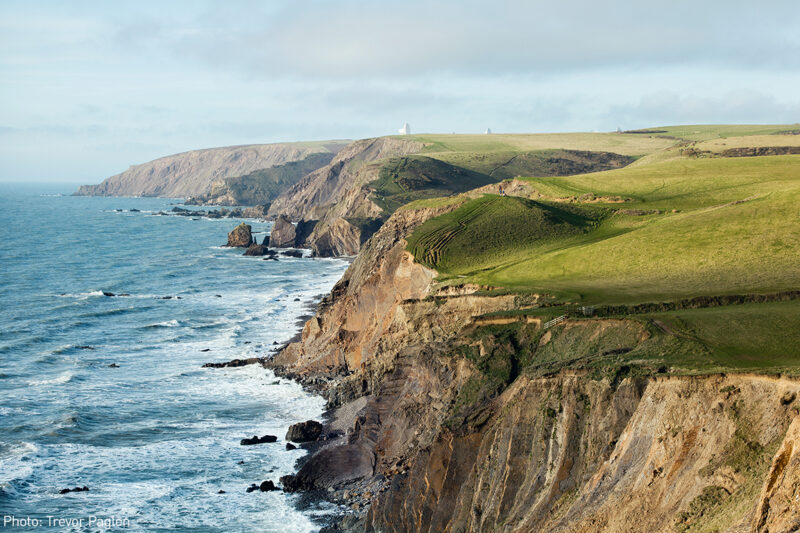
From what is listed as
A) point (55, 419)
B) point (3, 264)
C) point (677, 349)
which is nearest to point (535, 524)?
point (677, 349)

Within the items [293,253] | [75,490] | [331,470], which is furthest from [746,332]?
[293,253]

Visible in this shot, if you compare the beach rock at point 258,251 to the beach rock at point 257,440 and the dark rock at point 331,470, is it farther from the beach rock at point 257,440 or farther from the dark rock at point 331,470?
the dark rock at point 331,470

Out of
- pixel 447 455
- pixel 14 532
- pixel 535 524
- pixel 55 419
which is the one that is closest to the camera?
pixel 535 524

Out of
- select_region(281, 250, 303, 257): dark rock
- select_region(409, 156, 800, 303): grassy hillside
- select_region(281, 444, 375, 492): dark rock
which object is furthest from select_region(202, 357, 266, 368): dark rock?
select_region(281, 250, 303, 257): dark rock

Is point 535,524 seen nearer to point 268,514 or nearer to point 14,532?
point 268,514

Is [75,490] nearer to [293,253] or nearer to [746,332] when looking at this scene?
[746,332]

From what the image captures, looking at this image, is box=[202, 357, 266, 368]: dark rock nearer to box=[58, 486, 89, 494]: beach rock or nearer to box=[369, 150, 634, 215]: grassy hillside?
box=[58, 486, 89, 494]: beach rock

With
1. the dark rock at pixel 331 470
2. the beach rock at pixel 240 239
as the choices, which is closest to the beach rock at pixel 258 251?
the beach rock at pixel 240 239

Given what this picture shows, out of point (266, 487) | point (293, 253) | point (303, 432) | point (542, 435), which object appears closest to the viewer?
point (542, 435)
